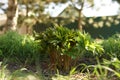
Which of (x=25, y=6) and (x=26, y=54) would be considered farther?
(x=25, y=6)

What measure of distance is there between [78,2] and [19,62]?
15523 mm

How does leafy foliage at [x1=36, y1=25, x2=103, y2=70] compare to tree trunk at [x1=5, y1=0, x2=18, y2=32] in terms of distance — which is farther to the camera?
tree trunk at [x1=5, y1=0, x2=18, y2=32]

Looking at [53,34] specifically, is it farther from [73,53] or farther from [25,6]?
[25,6]

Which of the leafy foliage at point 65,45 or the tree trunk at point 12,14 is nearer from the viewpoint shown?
the leafy foliage at point 65,45

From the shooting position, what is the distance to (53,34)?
391 cm

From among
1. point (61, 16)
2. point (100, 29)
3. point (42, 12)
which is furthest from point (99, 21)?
point (42, 12)

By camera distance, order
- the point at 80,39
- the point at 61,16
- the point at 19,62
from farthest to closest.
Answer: the point at 61,16 → the point at 19,62 → the point at 80,39

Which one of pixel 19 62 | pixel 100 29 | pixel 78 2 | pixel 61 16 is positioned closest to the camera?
pixel 19 62

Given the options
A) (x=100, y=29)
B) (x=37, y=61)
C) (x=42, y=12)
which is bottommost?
(x=100, y=29)

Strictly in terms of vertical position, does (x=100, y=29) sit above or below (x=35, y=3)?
below

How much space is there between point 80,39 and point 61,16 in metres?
17.5

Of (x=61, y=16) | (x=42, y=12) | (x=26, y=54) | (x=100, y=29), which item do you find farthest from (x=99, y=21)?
(x=26, y=54)

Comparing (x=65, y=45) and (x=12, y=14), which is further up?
(x=65, y=45)

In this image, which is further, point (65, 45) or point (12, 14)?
point (12, 14)
